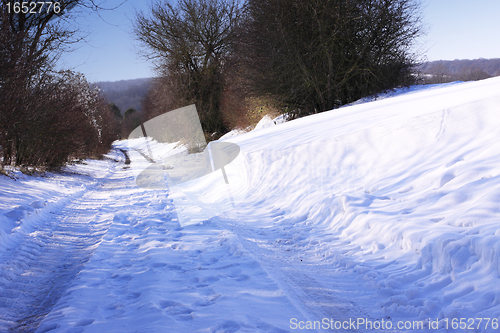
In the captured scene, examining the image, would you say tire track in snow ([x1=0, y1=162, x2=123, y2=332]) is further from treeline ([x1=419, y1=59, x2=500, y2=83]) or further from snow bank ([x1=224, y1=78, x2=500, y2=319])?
treeline ([x1=419, y1=59, x2=500, y2=83])

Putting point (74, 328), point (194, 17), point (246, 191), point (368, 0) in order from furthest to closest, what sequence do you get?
point (194, 17) < point (368, 0) < point (246, 191) < point (74, 328)

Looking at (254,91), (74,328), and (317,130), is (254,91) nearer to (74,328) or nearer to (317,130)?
(317,130)

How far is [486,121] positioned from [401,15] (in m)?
10.5

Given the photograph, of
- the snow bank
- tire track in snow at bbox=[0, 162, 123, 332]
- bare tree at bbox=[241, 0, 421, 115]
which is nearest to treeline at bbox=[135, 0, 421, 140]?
bare tree at bbox=[241, 0, 421, 115]

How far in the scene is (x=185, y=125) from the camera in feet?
82.0

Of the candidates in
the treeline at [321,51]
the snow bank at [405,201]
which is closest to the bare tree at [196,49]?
the treeline at [321,51]

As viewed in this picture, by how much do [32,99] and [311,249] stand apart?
10.3 meters

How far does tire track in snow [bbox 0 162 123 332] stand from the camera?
117 inches

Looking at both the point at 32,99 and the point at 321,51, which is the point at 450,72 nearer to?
the point at 321,51

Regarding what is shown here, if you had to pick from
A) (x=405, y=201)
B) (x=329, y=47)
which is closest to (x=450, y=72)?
(x=329, y=47)

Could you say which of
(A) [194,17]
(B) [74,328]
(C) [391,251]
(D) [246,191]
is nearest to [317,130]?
(D) [246,191]

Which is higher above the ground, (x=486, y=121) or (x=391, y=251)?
(x=486, y=121)

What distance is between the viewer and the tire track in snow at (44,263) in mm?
2965

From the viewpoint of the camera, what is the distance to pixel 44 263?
411 centimetres
